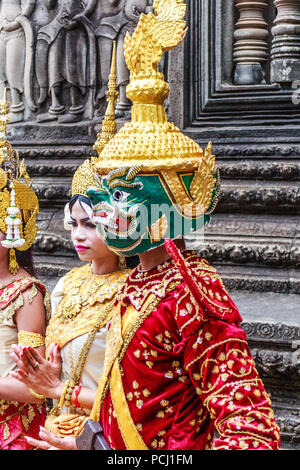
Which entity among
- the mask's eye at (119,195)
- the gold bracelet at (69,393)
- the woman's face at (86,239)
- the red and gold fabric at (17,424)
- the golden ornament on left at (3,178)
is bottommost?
the red and gold fabric at (17,424)

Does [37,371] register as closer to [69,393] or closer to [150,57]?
[69,393]

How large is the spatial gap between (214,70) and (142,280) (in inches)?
105

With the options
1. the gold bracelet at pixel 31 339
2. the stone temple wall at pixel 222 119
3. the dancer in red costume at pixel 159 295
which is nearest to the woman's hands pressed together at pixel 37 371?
the dancer in red costume at pixel 159 295

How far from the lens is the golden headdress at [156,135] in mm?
2133

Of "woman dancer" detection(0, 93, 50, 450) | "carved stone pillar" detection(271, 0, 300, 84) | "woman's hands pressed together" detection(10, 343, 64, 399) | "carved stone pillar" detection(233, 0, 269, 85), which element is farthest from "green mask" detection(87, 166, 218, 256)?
"carved stone pillar" detection(233, 0, 269, 85)

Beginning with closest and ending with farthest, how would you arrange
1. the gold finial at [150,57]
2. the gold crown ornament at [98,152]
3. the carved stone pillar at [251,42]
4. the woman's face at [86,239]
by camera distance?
1. the gold finial at [150,57]
2. the woman's face at [86,239]
3. the gold crown ornament at [98,152]
4. the carved stone pillar at [251,42]

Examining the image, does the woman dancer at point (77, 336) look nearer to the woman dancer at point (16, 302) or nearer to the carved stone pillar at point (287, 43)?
the woman dancer at point (16, 302)

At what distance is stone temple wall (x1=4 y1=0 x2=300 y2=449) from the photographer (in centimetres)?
421

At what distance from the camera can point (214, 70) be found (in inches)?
183

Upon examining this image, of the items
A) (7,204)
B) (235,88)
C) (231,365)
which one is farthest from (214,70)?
(231,365)

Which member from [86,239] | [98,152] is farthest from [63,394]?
[98,152]

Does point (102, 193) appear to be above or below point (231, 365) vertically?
above

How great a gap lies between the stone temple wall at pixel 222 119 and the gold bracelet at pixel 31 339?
136 cm
